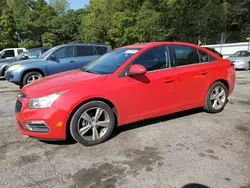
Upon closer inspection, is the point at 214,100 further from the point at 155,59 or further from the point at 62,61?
the point at 62,61

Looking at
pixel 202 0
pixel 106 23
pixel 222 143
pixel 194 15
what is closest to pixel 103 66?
pixel 222 143

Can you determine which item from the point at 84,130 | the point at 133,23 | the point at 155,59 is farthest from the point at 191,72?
the point at 133,23

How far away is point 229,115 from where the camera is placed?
198 inches

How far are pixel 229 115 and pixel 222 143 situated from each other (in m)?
1.50

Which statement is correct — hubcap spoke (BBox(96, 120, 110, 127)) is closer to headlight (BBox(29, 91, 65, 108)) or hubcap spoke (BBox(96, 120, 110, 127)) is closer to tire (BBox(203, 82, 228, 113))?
headlight (BBox(29, 91, 65, 108))

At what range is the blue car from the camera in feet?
27.2

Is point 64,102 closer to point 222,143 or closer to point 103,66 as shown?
point 103,66

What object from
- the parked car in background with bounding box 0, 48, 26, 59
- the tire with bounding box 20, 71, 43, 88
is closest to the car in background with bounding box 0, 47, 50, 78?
the parked car in background with bounding box 0, 48, 26, 59

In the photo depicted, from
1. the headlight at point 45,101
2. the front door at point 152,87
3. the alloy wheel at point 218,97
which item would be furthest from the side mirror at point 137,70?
the alloy wheel at point 218,97

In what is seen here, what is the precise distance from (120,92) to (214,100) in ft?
7.71

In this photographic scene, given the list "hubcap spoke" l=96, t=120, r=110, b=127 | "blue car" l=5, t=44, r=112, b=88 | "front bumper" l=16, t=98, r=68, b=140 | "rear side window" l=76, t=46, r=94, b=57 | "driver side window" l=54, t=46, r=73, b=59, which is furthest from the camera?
"rear side window" l=76, t=46, r=94, b=57

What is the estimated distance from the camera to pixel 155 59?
169 inches

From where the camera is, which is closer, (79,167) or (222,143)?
(79,167)

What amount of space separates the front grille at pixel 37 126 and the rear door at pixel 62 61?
5244 mm
